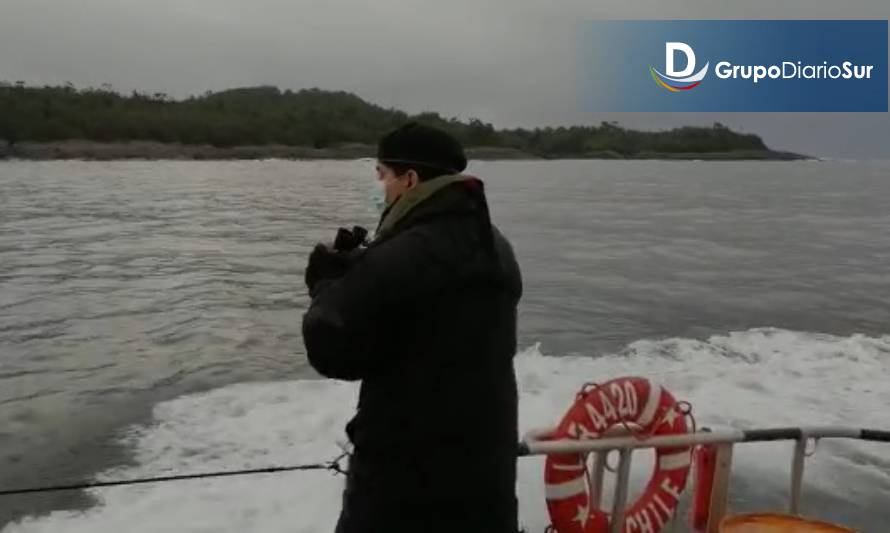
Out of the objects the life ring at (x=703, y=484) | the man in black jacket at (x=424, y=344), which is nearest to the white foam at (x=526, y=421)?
the life ring at (x=703, y=484)

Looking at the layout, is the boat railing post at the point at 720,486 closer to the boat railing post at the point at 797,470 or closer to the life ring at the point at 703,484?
the life ring at the point at 703,484

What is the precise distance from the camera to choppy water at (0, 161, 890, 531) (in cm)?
613

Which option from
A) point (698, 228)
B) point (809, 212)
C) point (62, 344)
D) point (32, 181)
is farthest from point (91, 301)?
point (32, 181)

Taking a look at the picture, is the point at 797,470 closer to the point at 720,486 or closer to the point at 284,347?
the point at 720,486

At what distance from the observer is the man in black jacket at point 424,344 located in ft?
6.36

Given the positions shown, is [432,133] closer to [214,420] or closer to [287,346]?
[214,420]

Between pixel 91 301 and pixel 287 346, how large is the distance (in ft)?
14.0

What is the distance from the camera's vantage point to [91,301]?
13016mm

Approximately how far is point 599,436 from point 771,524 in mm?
898

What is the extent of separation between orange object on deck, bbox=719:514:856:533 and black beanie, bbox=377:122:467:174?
2.18m

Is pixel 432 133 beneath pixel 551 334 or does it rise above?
above

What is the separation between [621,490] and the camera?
3.38 m

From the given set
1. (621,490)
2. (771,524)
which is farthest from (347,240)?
(771,524)

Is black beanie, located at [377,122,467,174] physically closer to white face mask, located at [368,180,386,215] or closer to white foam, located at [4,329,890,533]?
white face mask, located at [368,180,386,215]
